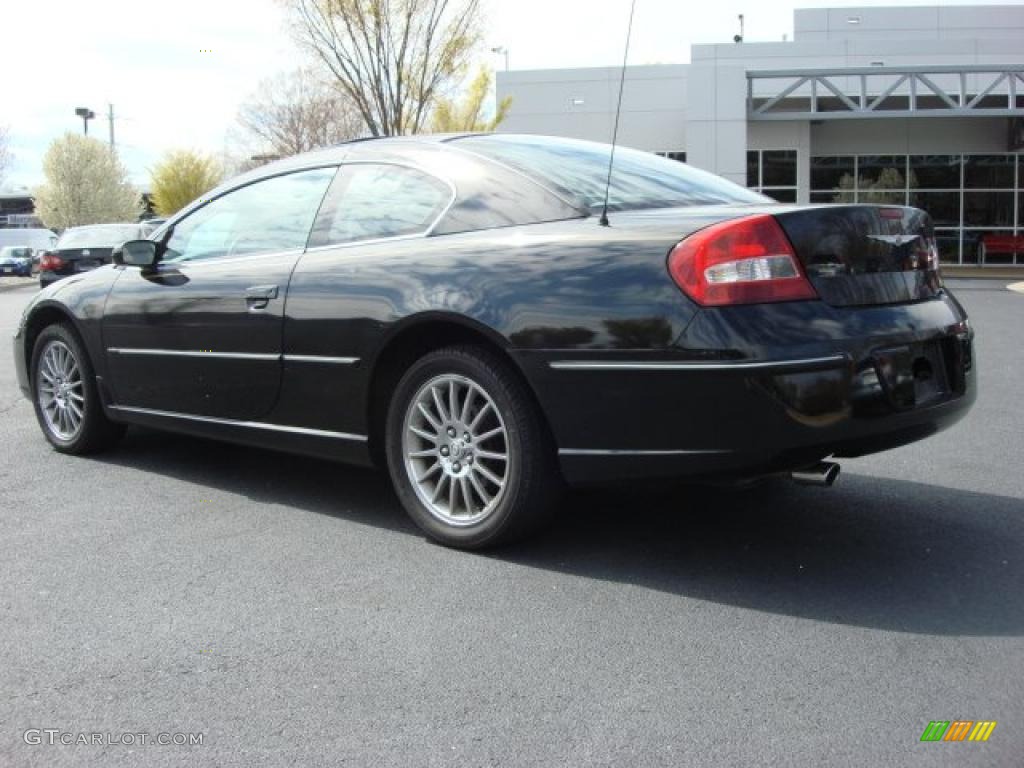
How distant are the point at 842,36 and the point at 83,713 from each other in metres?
36.1

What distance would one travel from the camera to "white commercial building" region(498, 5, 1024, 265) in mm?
28797

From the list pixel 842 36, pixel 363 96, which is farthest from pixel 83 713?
pixel 842 36

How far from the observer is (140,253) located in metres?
5.22

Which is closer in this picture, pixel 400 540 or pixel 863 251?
pixel 863 251

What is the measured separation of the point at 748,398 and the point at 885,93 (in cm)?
2616

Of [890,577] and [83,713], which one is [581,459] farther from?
[83,713]

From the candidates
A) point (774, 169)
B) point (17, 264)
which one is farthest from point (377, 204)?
point (17, 264)

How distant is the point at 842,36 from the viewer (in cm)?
3488

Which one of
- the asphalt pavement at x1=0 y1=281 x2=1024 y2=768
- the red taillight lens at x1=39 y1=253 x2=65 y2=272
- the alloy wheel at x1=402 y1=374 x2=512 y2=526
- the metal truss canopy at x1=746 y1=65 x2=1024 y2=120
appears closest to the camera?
the asphalt pavement at x1=0 y1=281 x2=1024 y2=768

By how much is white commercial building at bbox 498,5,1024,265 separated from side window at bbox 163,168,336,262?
24.2 meters

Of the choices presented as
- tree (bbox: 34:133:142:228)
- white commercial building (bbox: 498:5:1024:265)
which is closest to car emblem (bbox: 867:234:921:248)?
white commercial building (bbox: 498:5:1024:265)

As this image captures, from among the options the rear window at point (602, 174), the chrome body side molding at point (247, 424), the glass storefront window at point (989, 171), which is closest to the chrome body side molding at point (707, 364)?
the rear window at point (602, 174)

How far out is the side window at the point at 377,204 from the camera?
14.1 feet

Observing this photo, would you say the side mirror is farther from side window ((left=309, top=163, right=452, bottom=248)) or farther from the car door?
side window ((left=309, top=163, right=452, bottom=248))
